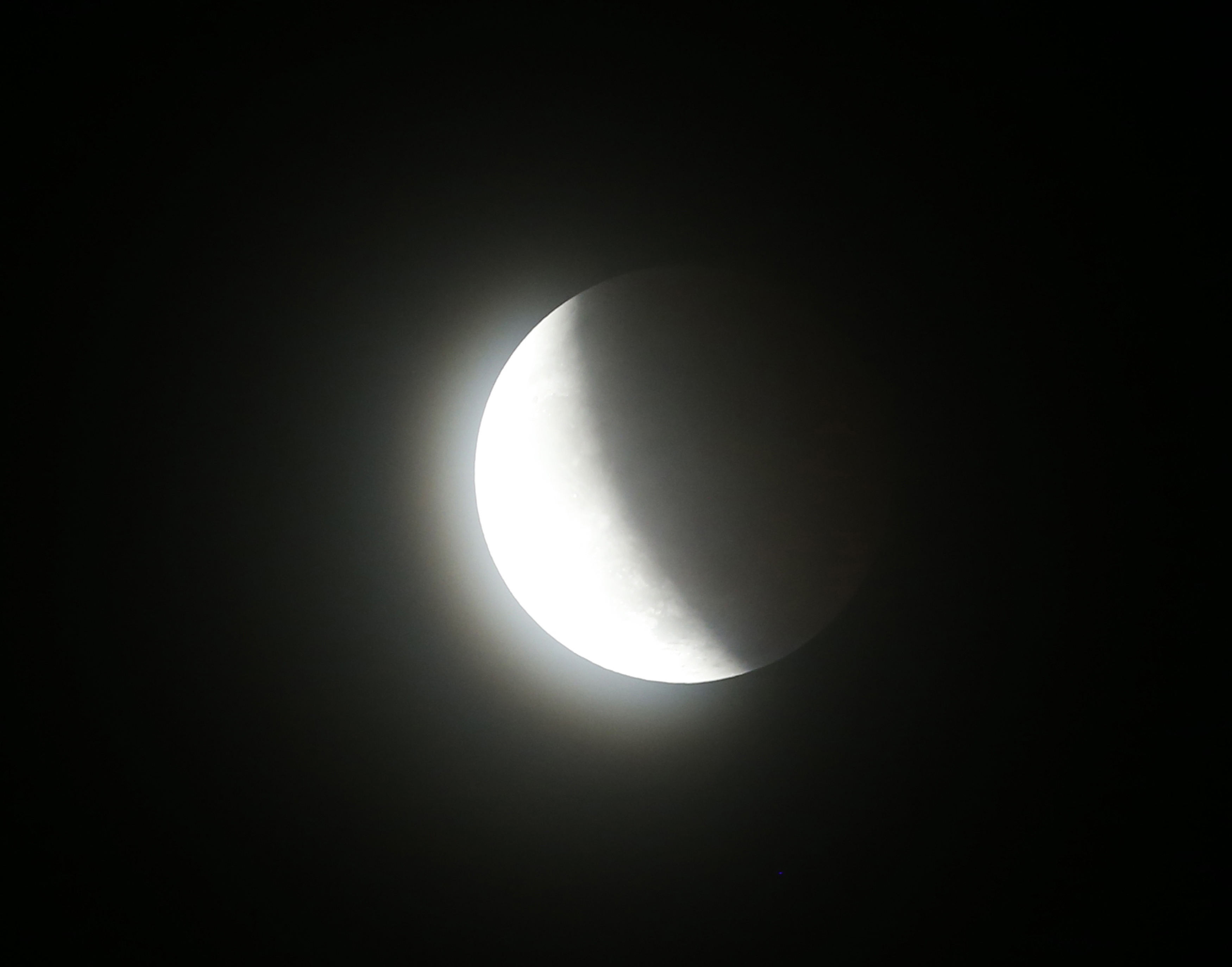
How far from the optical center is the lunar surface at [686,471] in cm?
122

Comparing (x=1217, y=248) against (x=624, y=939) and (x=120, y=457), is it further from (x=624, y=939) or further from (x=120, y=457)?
(x=120, y=457)

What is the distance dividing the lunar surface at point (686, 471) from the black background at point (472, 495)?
305 millimetres

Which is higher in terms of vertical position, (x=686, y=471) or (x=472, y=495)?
(x=472, y=495)

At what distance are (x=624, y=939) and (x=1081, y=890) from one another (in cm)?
111

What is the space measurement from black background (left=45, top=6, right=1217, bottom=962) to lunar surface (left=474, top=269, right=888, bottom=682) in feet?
1.00

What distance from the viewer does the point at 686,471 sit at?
1214 mm

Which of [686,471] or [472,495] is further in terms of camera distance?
[472,495]

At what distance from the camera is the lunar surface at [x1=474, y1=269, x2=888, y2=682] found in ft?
4.01

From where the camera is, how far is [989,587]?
1.64 metres

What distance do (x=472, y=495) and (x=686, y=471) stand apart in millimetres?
587

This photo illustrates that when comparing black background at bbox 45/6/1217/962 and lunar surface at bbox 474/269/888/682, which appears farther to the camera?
black background at bbox 45/6/1217/962

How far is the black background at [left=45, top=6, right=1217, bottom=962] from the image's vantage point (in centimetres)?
154

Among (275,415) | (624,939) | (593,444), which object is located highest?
(275,415)

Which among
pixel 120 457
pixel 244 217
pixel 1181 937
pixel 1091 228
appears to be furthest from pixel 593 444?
pixel 1181 937
